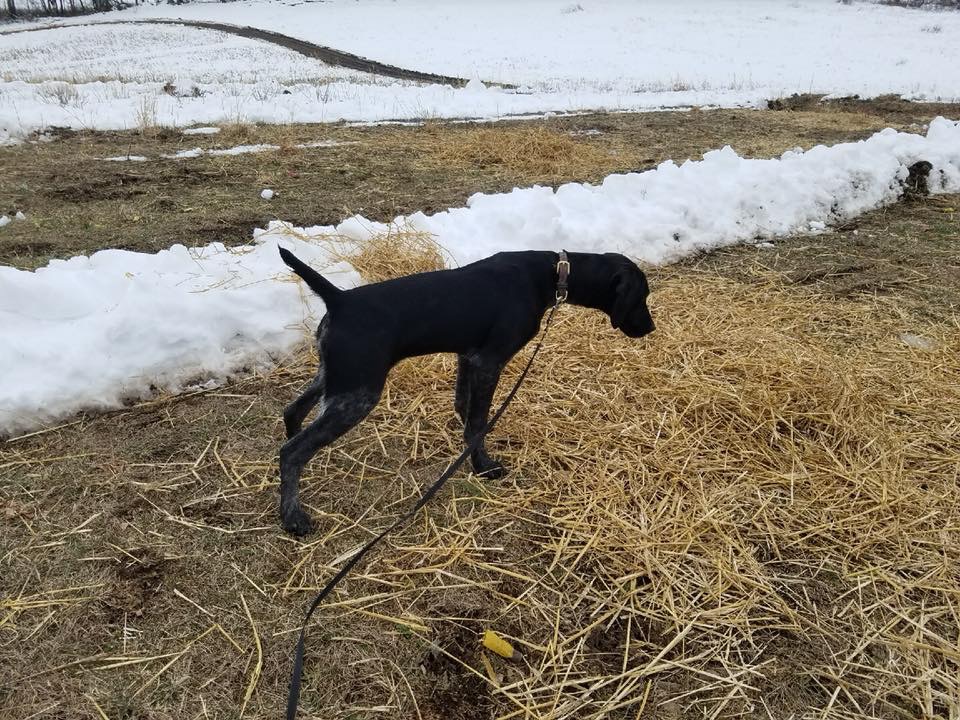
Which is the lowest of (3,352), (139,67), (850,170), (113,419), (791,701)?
(791,701)

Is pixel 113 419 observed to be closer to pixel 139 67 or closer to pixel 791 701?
pixel 791 701

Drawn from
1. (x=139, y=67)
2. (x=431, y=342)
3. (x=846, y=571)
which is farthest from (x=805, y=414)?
(x=139, y=67)

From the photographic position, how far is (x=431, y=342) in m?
2.95

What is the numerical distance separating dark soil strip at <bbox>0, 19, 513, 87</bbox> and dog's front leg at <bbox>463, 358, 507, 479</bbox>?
80.0ft

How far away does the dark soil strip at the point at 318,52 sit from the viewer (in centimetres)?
2725

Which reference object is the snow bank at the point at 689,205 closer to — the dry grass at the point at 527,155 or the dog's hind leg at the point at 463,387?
the dry grass at the point at 527,155

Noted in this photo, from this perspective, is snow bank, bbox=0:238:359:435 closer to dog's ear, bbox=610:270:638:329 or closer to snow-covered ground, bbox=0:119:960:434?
snow-covered ground, bbox=0:119:960:434

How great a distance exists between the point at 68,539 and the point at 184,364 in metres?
1.46

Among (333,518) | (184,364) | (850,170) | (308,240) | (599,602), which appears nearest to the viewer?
(599,602)

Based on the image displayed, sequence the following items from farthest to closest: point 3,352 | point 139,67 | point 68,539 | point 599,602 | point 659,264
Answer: point 139,67, point 659,264, point 3,352, point 68,539, point 599,602

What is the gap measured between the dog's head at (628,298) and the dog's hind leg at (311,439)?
1.33 meters

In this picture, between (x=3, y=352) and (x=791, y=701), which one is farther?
(x=3, y=352)

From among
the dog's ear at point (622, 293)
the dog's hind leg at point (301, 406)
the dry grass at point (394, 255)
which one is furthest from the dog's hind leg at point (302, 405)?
the dry grass at point (394, 255)

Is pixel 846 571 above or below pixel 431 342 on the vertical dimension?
below
